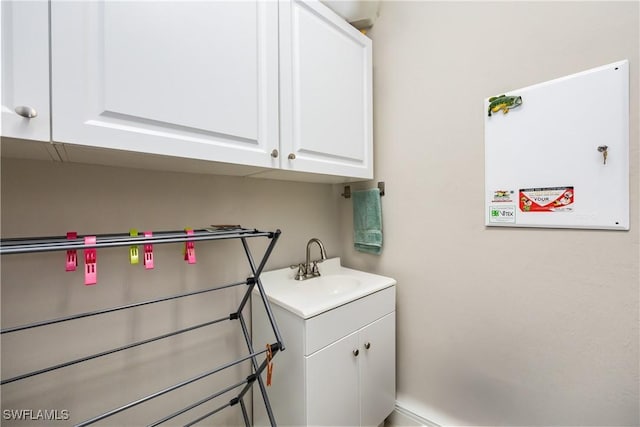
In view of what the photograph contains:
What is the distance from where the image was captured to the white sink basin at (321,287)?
1006mm

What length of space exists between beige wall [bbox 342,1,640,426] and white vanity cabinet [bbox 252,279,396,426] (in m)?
0.23

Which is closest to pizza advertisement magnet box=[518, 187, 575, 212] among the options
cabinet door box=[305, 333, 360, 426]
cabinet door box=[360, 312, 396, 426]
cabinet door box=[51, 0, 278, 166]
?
cabinet door box=[360, 312, 396, 426]

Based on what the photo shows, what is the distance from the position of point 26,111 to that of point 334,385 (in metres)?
1.27

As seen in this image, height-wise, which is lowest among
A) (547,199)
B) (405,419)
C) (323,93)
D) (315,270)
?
(405,419)

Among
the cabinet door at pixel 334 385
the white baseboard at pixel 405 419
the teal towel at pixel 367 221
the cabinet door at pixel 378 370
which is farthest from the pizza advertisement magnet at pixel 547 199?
the white baseboard at pixel 405 419

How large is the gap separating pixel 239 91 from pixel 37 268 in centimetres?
89

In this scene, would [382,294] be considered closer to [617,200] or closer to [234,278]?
[234,278]

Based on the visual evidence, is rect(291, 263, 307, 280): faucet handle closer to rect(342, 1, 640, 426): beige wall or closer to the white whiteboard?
rect(342, 1, 640, 426): beige wall

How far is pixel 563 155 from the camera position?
0.95 m

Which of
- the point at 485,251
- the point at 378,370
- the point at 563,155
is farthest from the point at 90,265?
the point at 563,155

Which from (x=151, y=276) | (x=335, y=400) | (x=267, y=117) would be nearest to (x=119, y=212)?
(x=151, y=276)

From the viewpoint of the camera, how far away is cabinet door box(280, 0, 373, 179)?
102 cm

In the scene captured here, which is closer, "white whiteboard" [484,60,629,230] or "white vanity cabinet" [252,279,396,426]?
"white whiteboard" [484,60,629,230]

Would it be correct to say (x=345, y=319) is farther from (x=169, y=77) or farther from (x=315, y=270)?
(x=169, y=77)
